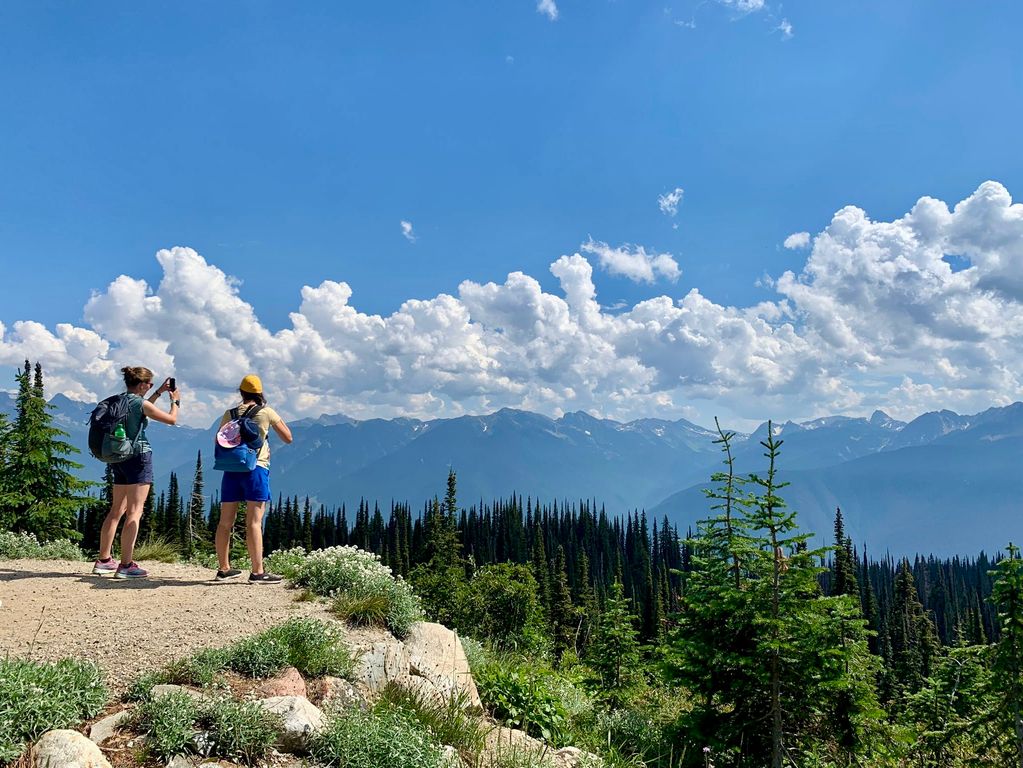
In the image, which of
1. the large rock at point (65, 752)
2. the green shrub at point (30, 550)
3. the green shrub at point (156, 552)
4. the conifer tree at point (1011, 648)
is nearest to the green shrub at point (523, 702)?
the large rock at point (65, 752)

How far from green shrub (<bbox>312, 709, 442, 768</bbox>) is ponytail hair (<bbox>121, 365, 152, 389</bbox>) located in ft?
20.2

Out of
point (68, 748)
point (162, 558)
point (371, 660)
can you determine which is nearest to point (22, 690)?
point (68, 748)

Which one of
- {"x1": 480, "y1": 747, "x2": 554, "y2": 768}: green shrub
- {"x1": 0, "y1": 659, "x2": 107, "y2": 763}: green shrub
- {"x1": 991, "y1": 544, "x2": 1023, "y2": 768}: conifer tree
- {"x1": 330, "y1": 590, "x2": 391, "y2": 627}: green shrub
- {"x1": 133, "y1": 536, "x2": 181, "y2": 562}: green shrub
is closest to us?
{"x1": 0, "y1": 659, "x2": 107, "y2": 763}: green shrub

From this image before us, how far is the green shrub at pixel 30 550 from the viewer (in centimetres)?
1134

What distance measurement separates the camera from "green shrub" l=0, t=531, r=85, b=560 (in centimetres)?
1134

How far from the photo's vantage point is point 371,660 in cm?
666

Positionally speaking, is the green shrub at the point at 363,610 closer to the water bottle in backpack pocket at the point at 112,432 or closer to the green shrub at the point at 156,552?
the water bottle in backpack pocket at the point at 112,432

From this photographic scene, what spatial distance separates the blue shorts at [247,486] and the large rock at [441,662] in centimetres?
290

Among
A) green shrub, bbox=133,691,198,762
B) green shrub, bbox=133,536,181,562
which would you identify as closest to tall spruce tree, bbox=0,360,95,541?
green shrub, bbox=133,536,181,562

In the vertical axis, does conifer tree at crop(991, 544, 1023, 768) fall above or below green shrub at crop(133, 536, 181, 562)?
below

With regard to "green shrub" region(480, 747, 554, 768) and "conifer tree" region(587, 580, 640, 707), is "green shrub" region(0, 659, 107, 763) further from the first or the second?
"conifer tree" region(587, 580, 640, 707)

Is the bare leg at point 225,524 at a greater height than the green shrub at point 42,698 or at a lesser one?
greater

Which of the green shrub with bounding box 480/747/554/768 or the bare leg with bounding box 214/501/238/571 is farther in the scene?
the bare leg with bounding box 214/501/238/571

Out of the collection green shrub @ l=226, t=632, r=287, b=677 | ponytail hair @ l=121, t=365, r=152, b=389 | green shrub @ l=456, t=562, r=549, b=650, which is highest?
ponytail hair @ l=121, t=365, r=152, b=389
